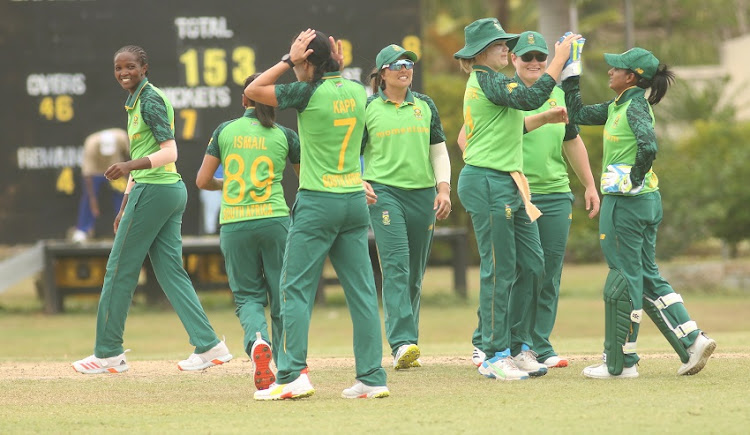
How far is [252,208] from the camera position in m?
7.48

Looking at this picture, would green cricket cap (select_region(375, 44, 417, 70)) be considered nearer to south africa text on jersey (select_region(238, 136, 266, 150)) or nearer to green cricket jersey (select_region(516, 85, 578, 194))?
green cricket jersey (select_region(516, 85, 578, 194))

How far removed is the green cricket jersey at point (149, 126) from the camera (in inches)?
319

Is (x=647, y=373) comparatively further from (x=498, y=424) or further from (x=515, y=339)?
(x=498, y=424)

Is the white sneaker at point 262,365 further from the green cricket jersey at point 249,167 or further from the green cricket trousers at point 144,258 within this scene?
the green cricket trousers at point 144,258

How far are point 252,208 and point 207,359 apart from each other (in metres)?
1.59

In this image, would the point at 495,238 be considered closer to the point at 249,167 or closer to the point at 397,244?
the point at 397,244

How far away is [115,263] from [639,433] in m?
4.08

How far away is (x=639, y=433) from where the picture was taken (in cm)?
567

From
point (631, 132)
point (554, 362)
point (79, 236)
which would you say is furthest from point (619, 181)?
point (79, 236)

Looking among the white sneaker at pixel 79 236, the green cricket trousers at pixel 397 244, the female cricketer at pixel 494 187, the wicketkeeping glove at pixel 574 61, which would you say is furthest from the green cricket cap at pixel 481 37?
the white sneaker at pixel 79 236

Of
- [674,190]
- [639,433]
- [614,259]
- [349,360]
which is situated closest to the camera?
[639,433]

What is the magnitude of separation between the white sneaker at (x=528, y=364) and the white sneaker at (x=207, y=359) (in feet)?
6.70

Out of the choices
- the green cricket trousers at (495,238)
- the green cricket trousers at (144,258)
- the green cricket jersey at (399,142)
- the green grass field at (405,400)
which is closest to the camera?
the green grass field at (405,400)

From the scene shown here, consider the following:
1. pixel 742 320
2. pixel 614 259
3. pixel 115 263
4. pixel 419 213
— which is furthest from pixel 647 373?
pixel 742 320
